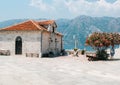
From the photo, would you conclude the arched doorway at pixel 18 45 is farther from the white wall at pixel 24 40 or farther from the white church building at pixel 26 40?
the white wall at pixel 24 40

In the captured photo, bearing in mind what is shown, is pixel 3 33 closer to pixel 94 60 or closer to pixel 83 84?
pixel 94 60

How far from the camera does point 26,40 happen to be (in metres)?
49.8

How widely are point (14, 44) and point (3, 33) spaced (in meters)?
2.36

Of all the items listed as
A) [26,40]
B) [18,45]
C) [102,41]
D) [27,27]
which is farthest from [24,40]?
[102,41]

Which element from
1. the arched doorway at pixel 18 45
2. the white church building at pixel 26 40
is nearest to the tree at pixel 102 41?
the white church building at pixel 26 40

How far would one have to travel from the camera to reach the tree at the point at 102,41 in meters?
41.4

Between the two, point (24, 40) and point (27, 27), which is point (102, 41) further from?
point (24, 40)

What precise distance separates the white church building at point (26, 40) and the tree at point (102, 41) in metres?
8.90

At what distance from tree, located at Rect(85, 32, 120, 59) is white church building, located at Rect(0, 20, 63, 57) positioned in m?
8.90

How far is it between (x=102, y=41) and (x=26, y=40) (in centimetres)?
1294

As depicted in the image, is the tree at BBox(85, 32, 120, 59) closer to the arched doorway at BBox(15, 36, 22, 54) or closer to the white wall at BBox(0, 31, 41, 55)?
the white wall at BBox(0, 31, 41, 55)

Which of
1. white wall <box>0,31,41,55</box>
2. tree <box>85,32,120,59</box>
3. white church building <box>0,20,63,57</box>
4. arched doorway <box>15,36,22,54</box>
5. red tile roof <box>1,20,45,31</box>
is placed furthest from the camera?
arched doorway <box>15,36,22,54</box>

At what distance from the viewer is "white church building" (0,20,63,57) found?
48750 mm

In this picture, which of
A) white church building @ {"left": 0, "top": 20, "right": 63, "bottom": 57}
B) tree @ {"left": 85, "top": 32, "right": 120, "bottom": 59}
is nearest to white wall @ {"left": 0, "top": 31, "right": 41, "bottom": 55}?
white church building @ {"left": 0, "top": 20, "right": 63, "bottom": 57}
